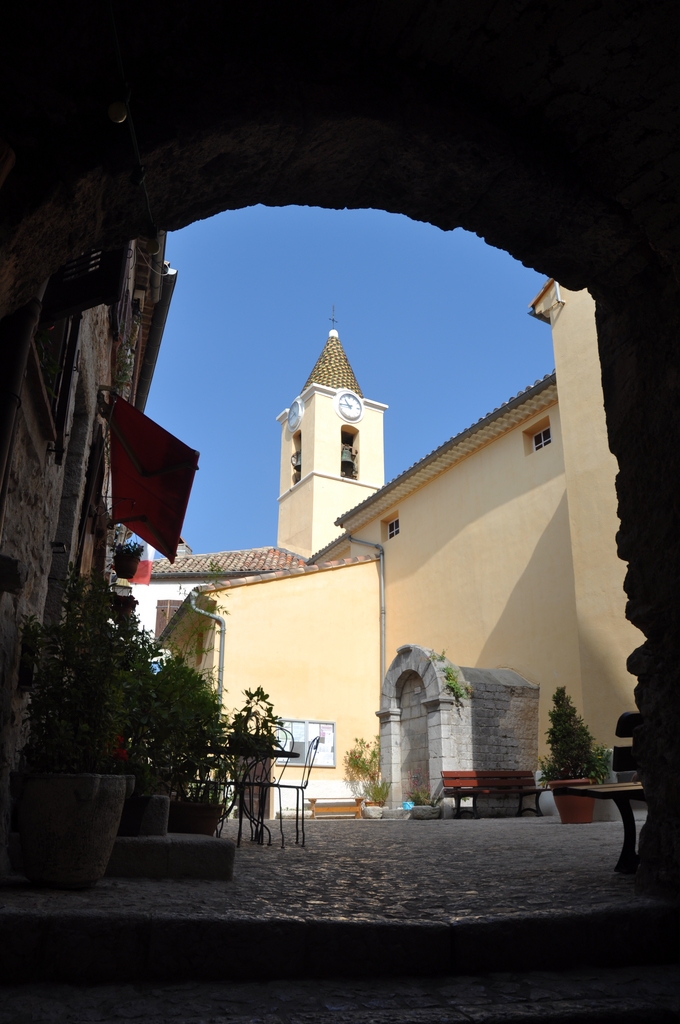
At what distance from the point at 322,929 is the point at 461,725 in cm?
1122

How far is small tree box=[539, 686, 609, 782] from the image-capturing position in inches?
401

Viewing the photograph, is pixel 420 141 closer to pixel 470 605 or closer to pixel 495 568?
pixel 495 568

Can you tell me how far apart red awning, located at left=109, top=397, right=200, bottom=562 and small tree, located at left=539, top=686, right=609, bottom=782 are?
6053 millimetres

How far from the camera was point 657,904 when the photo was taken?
285 centimetres

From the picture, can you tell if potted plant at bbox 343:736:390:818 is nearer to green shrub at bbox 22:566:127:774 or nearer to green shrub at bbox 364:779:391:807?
green shrub at bbox 364:779:391:807

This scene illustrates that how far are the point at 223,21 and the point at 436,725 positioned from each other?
12.1 m

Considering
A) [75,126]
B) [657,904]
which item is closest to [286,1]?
[75,126]

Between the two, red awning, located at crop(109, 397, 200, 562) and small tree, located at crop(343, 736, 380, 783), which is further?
small tree, located at crop(343, 736, 380, 783)

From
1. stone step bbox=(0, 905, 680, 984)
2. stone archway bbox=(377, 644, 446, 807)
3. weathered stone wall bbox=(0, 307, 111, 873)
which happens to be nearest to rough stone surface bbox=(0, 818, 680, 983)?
stone step bbox=(0, 905, 680, 984)

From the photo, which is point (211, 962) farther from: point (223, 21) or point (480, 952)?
point (223, 21)

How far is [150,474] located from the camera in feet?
21.8

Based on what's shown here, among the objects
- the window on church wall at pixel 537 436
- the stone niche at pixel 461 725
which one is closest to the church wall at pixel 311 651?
the stone niche at pixel 461 725

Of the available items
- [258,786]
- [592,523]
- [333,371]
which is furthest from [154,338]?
[333,371]

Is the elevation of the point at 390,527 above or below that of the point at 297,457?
below
